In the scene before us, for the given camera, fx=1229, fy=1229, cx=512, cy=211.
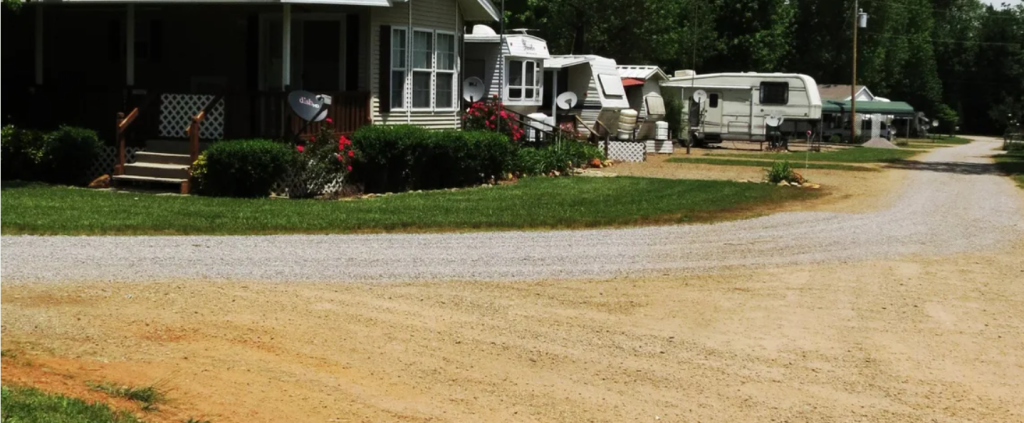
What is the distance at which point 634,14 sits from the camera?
47.2 metres

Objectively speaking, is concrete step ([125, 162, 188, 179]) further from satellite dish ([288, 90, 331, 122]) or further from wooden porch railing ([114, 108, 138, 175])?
satellite dish ([288, 90, 331, 122])

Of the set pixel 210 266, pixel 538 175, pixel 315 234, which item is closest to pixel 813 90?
pixel 538 175

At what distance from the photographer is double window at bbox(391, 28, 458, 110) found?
816 inches

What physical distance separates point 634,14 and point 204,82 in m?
28.6

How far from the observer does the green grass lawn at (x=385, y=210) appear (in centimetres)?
1312

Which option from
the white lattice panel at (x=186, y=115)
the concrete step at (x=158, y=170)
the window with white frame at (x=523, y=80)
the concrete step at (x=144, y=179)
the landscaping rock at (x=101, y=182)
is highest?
the window with white frame at (x=523, y=80)

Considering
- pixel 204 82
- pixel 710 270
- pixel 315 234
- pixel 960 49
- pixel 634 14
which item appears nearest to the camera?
pixel 710 270

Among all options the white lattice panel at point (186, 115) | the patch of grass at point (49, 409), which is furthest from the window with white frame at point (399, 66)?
the patch of grass at point (49, 409)

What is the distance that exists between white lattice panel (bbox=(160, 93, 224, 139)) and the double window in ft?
11.1

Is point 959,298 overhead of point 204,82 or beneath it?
beneath

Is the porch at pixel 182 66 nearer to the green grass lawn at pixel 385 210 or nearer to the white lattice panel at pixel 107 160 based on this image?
the white lattice panel at pixel 107 160

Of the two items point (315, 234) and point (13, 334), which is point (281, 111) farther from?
point (13, 334)

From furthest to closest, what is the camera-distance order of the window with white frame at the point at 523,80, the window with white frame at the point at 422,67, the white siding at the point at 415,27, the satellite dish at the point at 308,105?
the window with white frame at the point at 523,80 < the window with white frame at the point at 422,67 < the white siding at the point at 415,27 < the satellite dish at the point at 308,105

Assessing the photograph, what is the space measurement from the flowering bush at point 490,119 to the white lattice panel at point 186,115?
6085 mm
